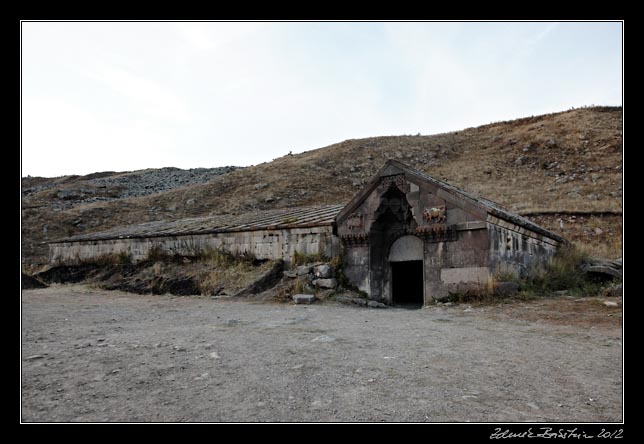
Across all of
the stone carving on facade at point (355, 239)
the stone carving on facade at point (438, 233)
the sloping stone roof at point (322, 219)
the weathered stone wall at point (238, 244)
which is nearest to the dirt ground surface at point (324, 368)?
the stone carving on facade at point (438, 233)

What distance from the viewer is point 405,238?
12117 mm

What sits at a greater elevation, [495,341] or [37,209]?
[37,209]

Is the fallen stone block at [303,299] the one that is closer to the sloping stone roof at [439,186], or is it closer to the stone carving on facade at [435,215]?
the sloping stone roof at [439,186]

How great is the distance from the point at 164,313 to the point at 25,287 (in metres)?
9.53

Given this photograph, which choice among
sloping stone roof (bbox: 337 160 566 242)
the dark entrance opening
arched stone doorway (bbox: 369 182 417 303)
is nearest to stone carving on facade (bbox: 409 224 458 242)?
arched stone doorway (bbox: 369 182 417 303)

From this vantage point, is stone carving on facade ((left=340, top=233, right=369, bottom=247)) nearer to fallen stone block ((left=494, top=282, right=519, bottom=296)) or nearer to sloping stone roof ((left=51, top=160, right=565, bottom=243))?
sloping stone roof ((left=51, top=160, right=565, bottom=243))

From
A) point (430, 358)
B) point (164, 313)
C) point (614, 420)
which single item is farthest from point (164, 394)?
point (164, 313)

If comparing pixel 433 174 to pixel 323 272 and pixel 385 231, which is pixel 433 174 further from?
pixel 323 272

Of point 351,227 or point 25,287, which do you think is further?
point 25,287

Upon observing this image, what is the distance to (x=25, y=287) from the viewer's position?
51.9ft

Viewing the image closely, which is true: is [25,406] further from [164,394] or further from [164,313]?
[164,313]

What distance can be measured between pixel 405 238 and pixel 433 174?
24586mm

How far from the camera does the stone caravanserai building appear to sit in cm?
1052

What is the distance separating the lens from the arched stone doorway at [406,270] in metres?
11.9
